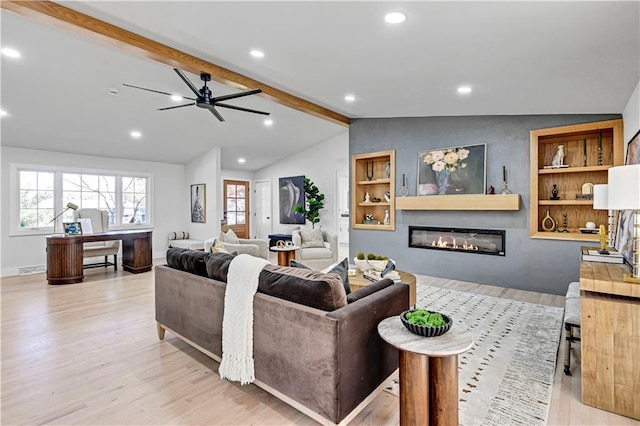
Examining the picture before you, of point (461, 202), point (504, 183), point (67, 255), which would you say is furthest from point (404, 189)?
point (67, 255)

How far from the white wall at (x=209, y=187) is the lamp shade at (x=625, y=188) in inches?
267

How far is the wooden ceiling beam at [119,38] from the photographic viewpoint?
258cm

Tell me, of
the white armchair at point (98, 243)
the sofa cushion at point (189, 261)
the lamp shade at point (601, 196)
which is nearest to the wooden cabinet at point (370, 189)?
the lamp shade at point (601, 196)

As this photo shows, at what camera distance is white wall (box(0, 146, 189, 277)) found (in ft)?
19.0

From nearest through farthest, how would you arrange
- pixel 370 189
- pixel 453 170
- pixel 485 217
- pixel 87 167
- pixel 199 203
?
1. pixel 485 217
2. pixel 453 170
3. pixel 370 189
4. pixel 87 167
5. pixel 199 203

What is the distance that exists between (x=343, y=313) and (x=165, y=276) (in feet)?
6.08

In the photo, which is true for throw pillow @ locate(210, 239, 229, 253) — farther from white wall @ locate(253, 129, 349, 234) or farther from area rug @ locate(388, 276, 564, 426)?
white wall @ locate(253, 129, 349, 234)

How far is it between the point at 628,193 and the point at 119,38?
4032 millimetres

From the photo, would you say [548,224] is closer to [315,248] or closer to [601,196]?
[601,196]

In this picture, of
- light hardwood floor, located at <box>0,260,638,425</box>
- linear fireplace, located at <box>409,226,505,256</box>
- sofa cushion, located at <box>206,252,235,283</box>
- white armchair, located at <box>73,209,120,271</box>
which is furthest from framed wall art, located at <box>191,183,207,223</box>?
sofa cushion, located at <box>206,252,235,283</box>

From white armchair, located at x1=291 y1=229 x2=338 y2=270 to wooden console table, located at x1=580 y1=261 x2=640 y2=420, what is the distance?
415cm

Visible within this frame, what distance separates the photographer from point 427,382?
5.32 ft

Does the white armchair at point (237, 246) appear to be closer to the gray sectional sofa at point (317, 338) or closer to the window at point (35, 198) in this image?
the gray sectional sofa at point (317, 338)

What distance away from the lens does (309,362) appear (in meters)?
1.69
